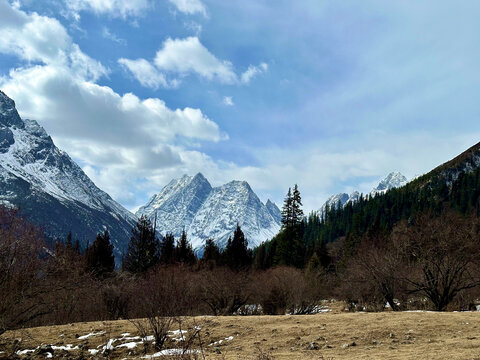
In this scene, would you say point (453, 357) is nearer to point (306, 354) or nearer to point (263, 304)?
point (306, 354)

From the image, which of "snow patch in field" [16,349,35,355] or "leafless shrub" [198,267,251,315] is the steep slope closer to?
"leafless shrub" [198,267,251,315]

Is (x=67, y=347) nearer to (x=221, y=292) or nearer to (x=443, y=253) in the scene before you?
(x=221, y=292)

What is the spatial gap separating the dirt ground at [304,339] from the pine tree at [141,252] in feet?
106

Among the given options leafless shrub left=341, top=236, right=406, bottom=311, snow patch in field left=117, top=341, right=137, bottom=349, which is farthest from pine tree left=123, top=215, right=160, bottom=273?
snow patch in field left=117, top=341, right=137, bottom=349

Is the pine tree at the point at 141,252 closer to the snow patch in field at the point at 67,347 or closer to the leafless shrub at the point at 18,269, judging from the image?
the snow patch in field at the point at 67,347

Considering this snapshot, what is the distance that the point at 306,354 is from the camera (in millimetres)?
12102

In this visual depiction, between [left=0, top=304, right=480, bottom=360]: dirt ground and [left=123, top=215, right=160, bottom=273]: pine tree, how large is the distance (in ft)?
106

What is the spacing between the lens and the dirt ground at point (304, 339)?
11.5 m

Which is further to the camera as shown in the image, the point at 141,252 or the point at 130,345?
the point at 141,252

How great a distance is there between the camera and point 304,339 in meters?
15.1

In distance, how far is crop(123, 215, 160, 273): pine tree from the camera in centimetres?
5397

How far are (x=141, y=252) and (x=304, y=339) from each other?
145 feet

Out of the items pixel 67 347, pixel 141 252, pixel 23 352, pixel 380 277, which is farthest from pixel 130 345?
pixel 141 252

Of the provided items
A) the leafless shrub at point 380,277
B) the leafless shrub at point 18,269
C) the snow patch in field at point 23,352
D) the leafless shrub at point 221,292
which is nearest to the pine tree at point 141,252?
the leafless shrub at point 221,292
